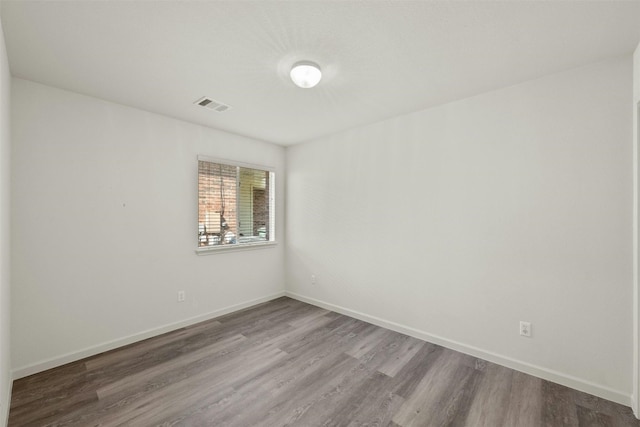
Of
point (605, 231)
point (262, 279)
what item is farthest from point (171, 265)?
point (605, 231)

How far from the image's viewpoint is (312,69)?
2055 mm

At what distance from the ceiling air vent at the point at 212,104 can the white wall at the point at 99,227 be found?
0.65 meters

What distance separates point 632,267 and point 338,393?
235 centimetres

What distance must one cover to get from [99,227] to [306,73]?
99.2 inches

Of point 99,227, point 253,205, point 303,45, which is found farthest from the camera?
point 253,205

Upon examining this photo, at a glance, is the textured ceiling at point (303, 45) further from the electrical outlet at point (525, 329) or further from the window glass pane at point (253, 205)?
the electrical outlet at point (525, 329)

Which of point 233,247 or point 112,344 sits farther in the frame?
point 233,247

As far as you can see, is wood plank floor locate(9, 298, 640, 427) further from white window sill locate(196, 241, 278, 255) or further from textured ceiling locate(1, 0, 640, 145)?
textured ceiling locate(1, 0, 640, 145)

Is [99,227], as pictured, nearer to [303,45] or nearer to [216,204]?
[216,204]

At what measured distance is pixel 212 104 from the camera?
2.84m

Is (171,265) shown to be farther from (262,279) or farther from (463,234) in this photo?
(463,234)

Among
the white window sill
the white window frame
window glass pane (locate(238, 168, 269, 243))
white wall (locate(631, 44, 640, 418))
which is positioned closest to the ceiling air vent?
the white window frame

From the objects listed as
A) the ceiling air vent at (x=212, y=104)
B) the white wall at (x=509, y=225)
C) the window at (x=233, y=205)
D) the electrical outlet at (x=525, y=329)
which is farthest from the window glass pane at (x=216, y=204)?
the electrical outlet at (x=525, y=329)

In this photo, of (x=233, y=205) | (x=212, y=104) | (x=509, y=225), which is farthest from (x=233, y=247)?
(x=509, y=225)
